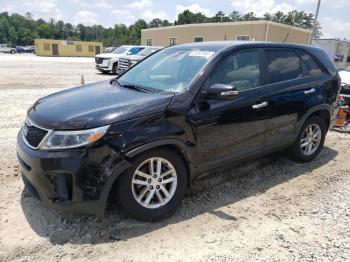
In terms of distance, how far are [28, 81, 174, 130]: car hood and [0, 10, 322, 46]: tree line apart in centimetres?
7581

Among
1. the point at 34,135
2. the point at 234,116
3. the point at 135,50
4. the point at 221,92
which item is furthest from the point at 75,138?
the point at 135,50

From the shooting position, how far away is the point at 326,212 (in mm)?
3645

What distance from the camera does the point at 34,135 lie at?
10.0 ft

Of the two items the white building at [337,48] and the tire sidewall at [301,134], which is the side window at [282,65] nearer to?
the tire sidewall at [301,134]

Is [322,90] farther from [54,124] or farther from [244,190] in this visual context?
[54,124]

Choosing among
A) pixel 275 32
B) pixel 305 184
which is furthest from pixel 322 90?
pixel 275 32

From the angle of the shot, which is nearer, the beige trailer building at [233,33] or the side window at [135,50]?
the side window at [135,50]

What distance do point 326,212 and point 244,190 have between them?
38.3 inches

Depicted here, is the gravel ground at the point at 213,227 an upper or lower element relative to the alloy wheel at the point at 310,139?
lower

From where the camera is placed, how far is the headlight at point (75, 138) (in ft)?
9.21

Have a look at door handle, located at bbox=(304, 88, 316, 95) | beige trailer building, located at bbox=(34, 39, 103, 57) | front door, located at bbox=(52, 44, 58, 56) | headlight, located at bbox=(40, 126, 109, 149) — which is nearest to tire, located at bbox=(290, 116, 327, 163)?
door handle, located at bbox=(304, 88, 316, 95)

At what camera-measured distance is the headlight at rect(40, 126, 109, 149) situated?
281cm

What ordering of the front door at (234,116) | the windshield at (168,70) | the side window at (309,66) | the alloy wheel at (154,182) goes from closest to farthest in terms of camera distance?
the alloy wheel at (154,182)
the front door at (234,116)
the windshield at (168,70)
the side window at (309,66)

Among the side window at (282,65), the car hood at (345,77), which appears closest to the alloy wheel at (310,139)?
the side window at (282,65)
